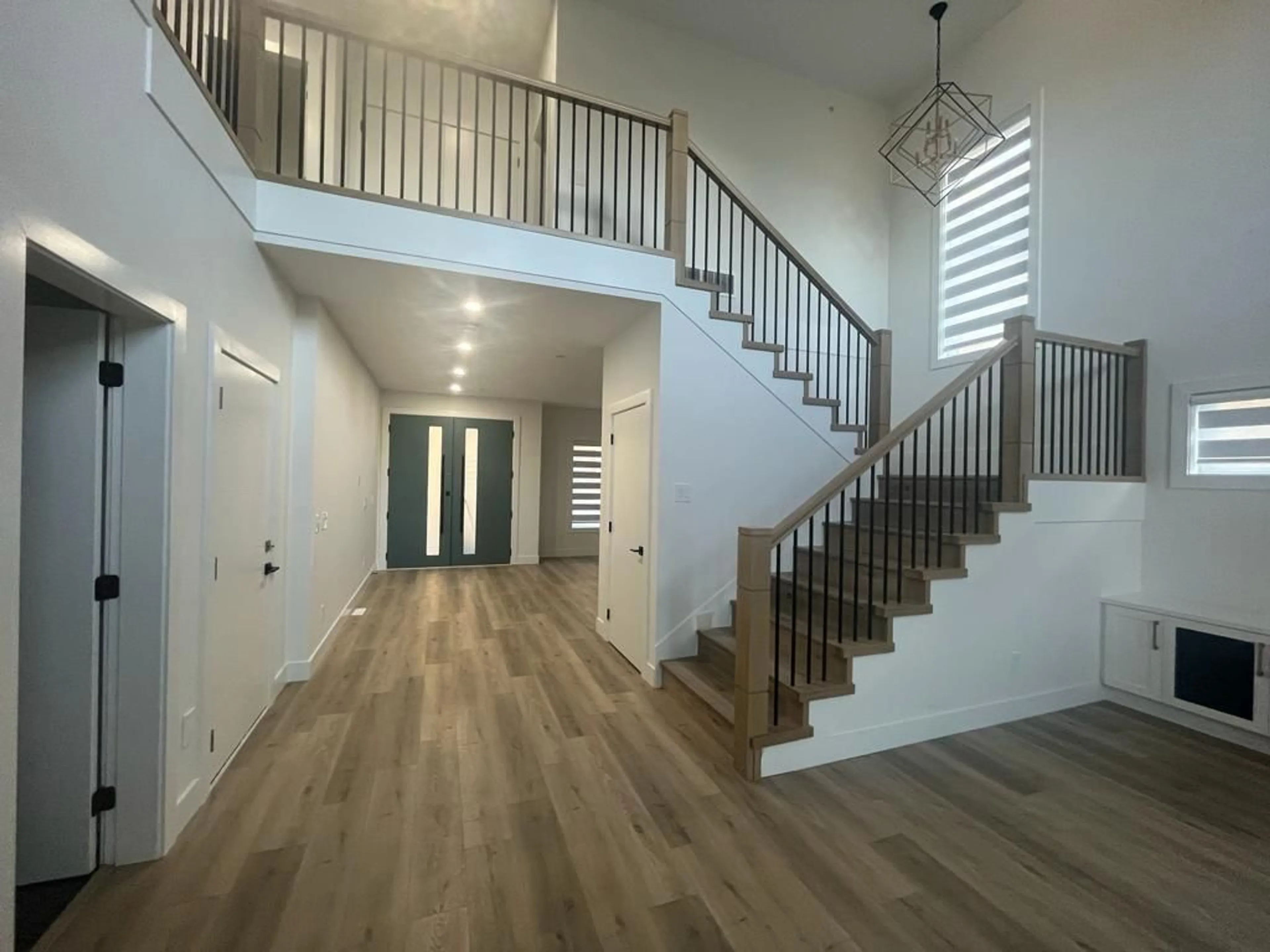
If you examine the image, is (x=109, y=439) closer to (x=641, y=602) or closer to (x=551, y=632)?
(x=641, y=602)

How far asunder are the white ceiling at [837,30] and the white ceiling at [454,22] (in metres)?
0.87

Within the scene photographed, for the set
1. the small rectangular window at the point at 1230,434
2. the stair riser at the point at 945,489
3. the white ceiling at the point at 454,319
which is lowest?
the stair riser at the point at 945,489

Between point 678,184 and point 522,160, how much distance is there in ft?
9.94

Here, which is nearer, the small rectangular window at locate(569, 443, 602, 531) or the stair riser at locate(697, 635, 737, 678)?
the stair riser at locate(697, 635, 737, 678)

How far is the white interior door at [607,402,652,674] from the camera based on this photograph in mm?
3744

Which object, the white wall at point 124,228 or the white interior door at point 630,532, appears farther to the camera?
the white interior door at point 630,532

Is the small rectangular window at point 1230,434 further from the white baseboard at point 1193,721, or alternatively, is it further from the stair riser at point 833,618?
the stair riser at point 833,618

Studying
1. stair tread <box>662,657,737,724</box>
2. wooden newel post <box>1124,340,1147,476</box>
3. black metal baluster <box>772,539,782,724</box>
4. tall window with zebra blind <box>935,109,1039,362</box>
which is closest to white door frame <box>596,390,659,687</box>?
stair tread <box>662,657,737,724</box>

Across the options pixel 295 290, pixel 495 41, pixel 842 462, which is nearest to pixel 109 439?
pixel 295 290

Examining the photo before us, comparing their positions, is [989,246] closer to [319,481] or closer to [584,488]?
[319,481]

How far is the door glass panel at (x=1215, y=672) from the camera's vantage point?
2.81 metres

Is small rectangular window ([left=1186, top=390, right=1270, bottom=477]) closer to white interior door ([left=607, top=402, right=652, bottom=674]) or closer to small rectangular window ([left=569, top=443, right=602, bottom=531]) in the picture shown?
white interior door ([left=607, top=402, right=652, bottom=674])

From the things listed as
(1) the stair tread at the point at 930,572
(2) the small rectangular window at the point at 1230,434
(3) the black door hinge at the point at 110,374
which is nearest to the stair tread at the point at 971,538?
(1) the stair tread at the point at 930,572

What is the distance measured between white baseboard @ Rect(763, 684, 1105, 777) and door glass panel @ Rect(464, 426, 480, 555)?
621 cm
